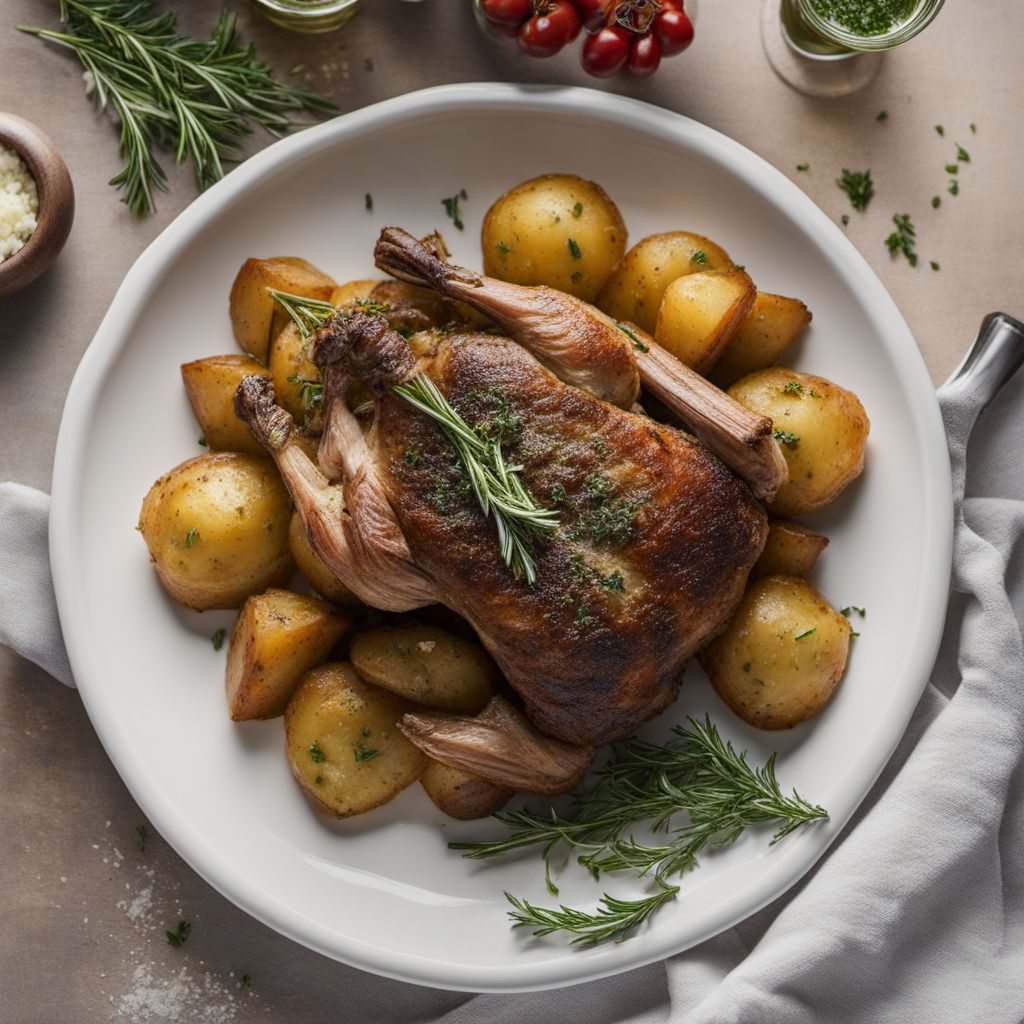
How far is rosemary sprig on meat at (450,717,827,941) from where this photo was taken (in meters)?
2.53

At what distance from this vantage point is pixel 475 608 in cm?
228

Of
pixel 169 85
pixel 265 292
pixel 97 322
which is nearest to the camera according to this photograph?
pixel 265 292

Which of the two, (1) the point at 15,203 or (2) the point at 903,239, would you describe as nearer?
(1) the point at 15,203

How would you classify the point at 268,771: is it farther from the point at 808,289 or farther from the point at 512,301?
the point at 808,289

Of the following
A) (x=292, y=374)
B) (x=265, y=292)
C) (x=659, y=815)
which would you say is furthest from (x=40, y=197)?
(x=659, y=815)

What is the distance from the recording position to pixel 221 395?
2.60 meters

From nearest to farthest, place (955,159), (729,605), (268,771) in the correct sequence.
Result: 1. (729,605)
2. (268,771)
3. (955,159)

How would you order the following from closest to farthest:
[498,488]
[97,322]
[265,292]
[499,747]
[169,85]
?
[498,488] < [499,747] < [265,292] < [169,85] < [97,322]

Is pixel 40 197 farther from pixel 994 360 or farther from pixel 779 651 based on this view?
pixel 994 360

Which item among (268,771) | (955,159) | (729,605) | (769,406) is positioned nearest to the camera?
(729,605)

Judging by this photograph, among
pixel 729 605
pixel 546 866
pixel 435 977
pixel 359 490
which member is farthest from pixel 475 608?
pixel 435 977

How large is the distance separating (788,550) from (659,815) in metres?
0.73

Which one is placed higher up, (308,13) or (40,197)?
(308,13)

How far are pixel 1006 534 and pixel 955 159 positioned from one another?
106 centimetres
